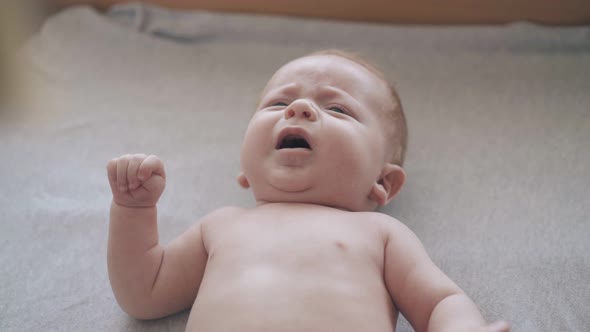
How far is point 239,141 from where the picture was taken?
1351 mm

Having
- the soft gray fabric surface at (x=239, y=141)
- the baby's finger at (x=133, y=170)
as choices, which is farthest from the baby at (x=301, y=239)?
the soft gray fabric surface at (x=239, y=141)

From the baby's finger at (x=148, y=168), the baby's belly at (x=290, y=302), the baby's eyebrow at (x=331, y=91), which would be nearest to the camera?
the baby's belly at (x=290, y=302)

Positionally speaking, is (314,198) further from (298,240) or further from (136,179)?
(136,179)

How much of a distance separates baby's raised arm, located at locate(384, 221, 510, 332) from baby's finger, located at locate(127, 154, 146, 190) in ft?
1.38

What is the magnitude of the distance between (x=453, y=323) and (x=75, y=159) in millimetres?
946

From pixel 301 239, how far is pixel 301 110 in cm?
22

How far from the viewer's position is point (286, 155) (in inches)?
36.0

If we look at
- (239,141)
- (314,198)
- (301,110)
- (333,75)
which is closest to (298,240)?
(314,198)

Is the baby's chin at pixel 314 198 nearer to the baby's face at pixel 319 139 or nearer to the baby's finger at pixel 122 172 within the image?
the baby's face at pixel 319 139

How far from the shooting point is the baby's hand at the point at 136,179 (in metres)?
0.87

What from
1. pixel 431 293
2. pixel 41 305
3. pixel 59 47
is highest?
pixel 431 293

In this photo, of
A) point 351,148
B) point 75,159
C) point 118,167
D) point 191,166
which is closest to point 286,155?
point 351,148

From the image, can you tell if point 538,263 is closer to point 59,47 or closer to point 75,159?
point 75,159

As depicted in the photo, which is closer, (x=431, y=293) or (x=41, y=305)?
(x=431, y=293)
